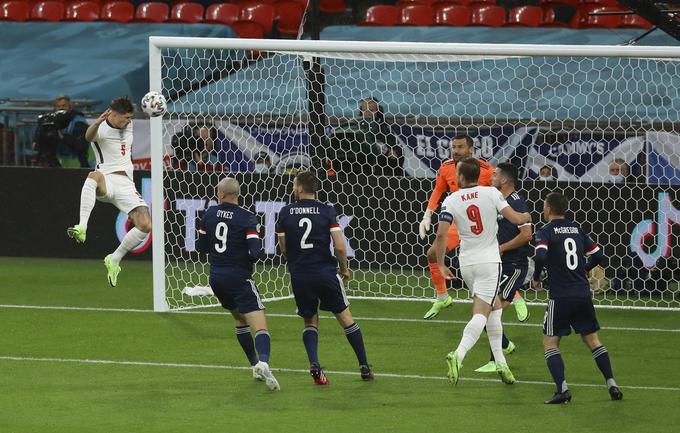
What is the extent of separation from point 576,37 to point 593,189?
5282 mm

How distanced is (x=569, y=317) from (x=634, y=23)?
12054mm

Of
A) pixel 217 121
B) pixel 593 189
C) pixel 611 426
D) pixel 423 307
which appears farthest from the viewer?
pixel 217 121

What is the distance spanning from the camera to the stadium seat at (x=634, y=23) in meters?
20.0

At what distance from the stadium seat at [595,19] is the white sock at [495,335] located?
1110cm

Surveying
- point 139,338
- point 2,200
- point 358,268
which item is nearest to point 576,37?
point 358,268

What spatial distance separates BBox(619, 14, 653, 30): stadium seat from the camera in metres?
20.0

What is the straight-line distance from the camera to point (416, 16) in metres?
21.2

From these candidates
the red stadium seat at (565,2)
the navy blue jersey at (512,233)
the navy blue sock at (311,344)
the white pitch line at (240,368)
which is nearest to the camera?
the navy blue sock at (311,344)

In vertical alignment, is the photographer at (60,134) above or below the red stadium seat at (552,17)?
below

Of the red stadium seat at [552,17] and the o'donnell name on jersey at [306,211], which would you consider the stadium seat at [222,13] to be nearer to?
the red stadium seat at [552,17]

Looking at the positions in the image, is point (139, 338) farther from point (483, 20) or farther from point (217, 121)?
point (483, 20)

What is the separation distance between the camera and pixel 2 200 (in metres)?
17.9

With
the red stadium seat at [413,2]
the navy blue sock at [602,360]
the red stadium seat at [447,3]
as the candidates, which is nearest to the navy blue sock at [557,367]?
the navy blue sock at [602,360]

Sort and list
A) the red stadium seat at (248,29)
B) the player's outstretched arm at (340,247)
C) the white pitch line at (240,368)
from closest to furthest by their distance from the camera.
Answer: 1. the player's outstretched arm at (340,247)
2. the white pitch line at (240,368)
3. the red stadium seat at (248,29)
